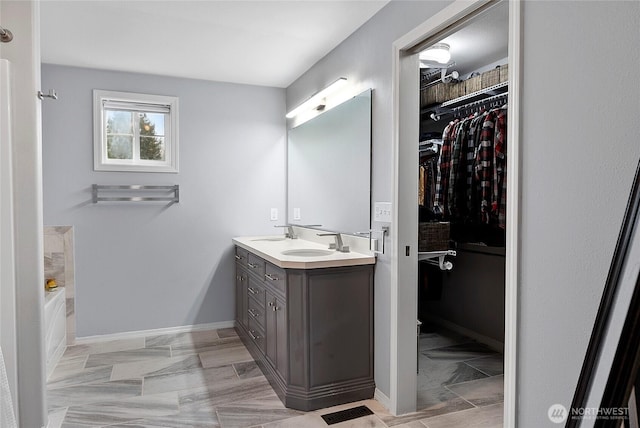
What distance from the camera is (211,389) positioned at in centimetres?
270

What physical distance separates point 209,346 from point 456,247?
2.26 meters

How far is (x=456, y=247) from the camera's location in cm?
364

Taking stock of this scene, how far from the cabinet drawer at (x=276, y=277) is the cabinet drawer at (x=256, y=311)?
11.1 inches

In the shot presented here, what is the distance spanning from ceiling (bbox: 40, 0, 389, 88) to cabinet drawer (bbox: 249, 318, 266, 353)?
207cm

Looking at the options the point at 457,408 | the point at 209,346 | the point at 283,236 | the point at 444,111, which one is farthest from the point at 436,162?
the point at 209,346

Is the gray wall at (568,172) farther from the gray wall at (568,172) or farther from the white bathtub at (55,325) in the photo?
the white bathtub at (55,325)

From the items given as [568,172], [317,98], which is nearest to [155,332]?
[317,98]

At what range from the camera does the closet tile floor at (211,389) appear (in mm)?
2316

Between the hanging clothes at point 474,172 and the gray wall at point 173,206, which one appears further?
the gray wall at point 173,206

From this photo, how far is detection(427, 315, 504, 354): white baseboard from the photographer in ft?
10.9

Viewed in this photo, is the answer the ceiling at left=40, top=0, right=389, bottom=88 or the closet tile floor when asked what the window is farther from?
the closet tile floor

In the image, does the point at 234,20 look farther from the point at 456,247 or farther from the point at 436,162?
the point at 456,247

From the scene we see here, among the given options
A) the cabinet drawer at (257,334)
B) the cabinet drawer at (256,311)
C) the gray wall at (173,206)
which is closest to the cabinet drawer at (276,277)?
the cabinet drawer at (256,311)

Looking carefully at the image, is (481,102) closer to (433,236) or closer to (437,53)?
(437,53)
